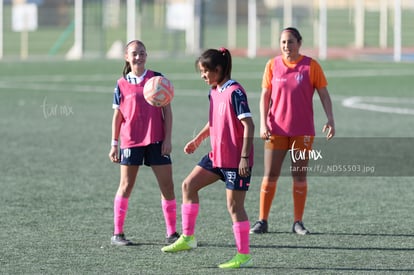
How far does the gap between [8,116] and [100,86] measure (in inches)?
337

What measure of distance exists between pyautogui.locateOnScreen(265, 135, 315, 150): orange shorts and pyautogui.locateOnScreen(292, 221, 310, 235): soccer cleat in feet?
2.33

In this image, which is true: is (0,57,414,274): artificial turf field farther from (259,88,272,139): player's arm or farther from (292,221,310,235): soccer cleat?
(259,88,272,139): player's arm

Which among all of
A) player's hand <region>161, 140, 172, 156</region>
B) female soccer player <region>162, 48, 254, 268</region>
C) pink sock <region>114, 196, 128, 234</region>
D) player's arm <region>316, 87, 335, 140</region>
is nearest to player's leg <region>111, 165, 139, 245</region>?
pink sock <region>114, 196, 128, 234</region>

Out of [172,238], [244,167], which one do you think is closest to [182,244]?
[172,238]

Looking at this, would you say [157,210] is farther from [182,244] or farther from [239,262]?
[239,262]

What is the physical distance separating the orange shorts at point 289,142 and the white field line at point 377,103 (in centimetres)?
1143

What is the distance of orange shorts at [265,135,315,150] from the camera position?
1005 centimetres

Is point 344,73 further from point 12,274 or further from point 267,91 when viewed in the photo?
point 12,274

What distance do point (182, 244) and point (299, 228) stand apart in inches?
56.0

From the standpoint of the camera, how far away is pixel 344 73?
34.2 m

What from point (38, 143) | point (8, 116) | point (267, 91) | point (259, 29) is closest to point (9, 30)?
point (259, 29)

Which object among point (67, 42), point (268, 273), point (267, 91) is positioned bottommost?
point (268, 273)

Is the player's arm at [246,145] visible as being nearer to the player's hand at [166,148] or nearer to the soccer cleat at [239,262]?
the soccer cleat at [239,262]

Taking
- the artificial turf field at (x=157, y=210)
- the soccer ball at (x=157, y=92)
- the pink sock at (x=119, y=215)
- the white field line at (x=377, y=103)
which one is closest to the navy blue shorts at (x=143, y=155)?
the pink sock at (x=119, y=215)
